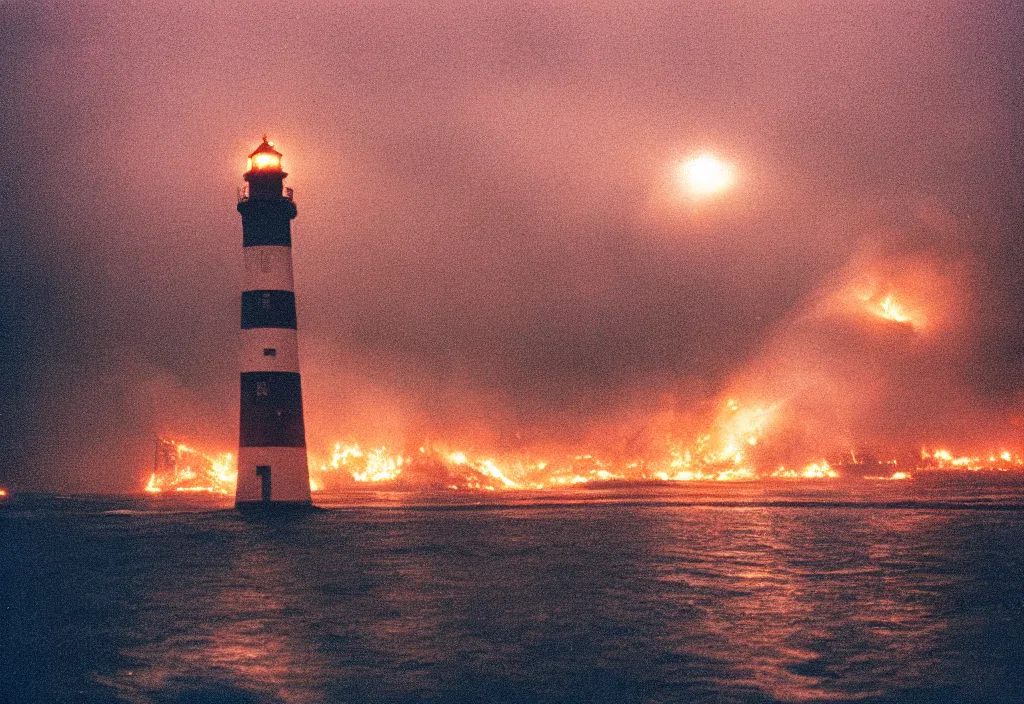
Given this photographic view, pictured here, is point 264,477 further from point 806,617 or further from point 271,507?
Result: point 806,617

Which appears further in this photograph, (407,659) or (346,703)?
(407,659)

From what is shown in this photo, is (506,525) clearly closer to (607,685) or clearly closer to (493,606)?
(493,606)

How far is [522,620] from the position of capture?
96.6 feet

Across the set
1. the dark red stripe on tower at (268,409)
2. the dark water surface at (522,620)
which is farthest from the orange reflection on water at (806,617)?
the dark red stripe on tower at (268,409)

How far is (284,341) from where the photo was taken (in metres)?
65.6

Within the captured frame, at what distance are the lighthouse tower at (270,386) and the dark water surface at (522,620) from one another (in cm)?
470

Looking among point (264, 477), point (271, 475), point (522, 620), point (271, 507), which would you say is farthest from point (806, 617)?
point (264, 477)

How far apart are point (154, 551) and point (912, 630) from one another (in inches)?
1799

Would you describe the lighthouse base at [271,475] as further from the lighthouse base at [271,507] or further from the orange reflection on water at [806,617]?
the orange reflection on water at [806,617]

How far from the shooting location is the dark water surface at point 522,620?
2075cm

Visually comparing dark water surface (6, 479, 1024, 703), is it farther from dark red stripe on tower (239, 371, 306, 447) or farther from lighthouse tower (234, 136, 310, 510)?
dark red stripe on tower (239, 371, 306, 447)

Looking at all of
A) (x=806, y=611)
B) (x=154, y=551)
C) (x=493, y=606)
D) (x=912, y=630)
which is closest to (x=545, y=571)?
(x=493, y=606)

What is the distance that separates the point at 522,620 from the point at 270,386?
39508mm

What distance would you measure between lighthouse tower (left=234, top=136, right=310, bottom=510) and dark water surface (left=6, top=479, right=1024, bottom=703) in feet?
15.4
